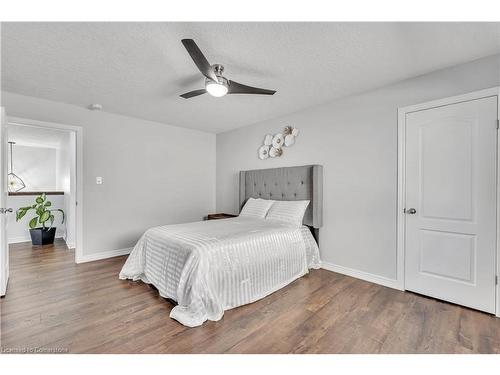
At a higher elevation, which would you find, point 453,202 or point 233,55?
point 233,55

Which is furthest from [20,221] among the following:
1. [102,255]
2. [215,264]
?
[215,264]

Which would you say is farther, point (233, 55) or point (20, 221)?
point (20, 221)

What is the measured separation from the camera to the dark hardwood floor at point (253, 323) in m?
1.60

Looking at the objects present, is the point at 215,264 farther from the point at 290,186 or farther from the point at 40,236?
the point at 40,236

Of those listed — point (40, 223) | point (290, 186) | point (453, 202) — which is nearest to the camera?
point (453, 202)

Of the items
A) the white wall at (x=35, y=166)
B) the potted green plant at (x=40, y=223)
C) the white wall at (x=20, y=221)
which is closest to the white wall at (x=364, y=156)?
the potted green plant at (x=40, y=223)

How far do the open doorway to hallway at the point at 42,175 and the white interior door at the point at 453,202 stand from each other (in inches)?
191

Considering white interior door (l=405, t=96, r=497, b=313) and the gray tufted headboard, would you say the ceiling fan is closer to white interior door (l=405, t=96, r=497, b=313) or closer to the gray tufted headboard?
the gray tufted headboard

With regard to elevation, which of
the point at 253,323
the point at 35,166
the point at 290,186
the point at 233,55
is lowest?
the point at 253,323

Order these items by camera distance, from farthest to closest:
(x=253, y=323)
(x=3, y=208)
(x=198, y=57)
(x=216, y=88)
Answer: (x=3, y=208) → (x=216, y=88) → (x=253, y=323) → (x=198, y=57)

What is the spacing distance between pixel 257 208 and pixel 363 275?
1.68 meters

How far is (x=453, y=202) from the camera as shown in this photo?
7.33 feet

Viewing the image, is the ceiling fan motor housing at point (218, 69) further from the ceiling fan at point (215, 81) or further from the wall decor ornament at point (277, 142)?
the wall decor ornament at point (277, 142)
